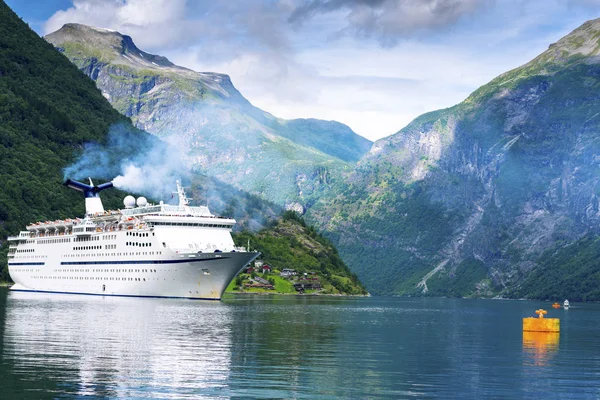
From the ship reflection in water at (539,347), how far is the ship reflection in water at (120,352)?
26824 mm

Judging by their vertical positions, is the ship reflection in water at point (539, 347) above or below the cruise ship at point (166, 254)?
below

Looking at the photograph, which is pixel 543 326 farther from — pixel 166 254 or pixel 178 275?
pixel 166 254

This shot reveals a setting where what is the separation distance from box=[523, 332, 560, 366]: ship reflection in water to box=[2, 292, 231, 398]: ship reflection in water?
2682 cm

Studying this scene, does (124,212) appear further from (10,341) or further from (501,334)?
(10,341)

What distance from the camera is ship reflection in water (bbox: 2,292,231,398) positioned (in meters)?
55.6

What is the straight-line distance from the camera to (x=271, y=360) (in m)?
71.0

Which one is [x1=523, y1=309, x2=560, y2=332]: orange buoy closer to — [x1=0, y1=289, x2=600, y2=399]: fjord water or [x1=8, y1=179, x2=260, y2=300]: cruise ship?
[x1=0, y1=289, x2=600, y2=399]: fjord water

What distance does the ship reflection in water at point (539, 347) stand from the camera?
79.1m

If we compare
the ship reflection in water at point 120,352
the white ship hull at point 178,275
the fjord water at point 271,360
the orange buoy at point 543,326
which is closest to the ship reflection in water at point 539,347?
the fjord water at point 271,360

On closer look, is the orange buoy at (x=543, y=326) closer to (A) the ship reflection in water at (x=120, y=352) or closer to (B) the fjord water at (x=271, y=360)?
(B) the fjord water at (x=271, y=360)

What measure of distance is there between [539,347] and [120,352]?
44414mm

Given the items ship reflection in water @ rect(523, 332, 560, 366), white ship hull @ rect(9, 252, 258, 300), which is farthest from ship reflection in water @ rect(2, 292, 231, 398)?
white ship hull @ rect(9, 252, 258, 300)

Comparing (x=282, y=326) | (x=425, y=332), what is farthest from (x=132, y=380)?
(x=425, y=332)

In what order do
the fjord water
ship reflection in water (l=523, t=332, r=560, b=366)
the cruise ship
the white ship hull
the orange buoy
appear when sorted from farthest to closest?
the cruise ship
the white ship hull
the orange buoy
ship reflection in water (l=523, t=332, r=560, b=366)
the fjord water
